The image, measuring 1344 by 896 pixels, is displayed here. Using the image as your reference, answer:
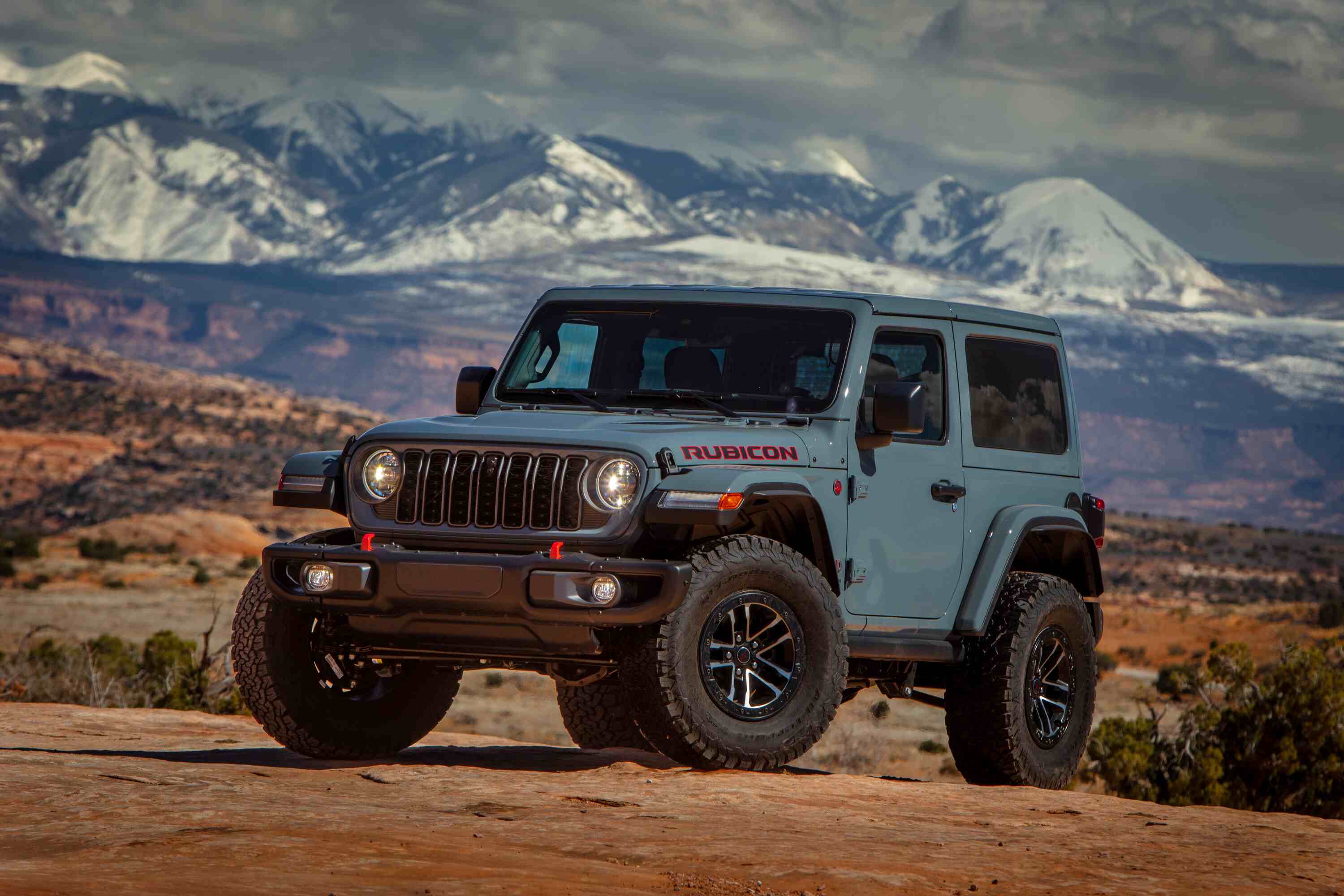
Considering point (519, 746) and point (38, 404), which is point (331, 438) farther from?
point (519, 746)

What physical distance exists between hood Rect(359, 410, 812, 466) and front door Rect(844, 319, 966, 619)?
54 cm

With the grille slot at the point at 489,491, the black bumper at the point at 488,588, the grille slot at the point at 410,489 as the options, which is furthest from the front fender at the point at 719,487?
the grille slot at the point at 410,489

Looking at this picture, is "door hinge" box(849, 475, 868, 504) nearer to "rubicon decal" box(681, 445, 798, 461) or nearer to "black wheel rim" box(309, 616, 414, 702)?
"rubicon decal" box(681, 445, 798, 461)

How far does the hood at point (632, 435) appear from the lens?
7.95m

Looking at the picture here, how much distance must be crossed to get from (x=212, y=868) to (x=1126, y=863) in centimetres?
341

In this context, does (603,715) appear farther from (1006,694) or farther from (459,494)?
(459,494)

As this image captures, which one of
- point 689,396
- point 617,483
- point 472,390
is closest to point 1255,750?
point 689,396

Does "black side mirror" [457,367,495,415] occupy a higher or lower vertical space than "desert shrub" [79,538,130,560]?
higher

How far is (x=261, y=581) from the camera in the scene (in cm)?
871

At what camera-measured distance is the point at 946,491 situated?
922 centimetres

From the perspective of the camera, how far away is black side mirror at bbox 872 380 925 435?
27.8 feet

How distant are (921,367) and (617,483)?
92.7 inches

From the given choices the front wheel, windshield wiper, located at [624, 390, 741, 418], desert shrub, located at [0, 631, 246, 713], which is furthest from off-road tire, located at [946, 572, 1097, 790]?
desert shrub, located at [0, 631, 246, 713]

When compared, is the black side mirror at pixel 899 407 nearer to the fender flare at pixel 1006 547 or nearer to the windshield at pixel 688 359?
the windshield at pixel 688 359
